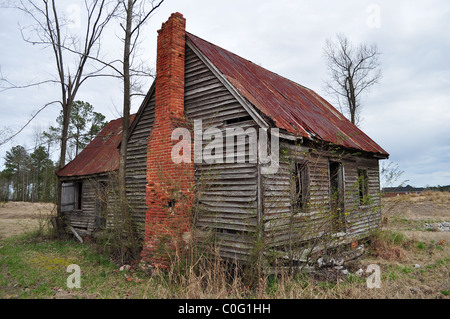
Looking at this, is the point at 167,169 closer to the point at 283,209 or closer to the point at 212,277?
the point at 212,277

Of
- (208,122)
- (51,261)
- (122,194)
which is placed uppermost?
(208,122)

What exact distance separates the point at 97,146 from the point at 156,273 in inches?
432

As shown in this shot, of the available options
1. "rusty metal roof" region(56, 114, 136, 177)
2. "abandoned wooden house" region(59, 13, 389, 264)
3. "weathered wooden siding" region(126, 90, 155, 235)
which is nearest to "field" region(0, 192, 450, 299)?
"abandoned wooden house" region(59, 13, 389, 264)

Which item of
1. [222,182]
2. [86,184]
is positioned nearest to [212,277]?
[222,182]

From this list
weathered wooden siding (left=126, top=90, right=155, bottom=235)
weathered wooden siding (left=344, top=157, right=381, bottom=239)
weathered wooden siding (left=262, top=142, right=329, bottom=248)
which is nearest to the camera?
weathered wooden siding (left=262, top=142, right=329, bottom=248)

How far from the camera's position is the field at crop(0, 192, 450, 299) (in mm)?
5586

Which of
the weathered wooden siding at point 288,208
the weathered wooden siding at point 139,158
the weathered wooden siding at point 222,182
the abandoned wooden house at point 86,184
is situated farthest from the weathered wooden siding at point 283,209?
the abandoned wooden house at point 86,184

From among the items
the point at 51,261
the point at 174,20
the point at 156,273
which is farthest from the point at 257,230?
the point at 51,261

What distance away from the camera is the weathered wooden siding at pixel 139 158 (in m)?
9.94

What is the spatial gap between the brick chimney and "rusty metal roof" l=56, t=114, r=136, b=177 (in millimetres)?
4389

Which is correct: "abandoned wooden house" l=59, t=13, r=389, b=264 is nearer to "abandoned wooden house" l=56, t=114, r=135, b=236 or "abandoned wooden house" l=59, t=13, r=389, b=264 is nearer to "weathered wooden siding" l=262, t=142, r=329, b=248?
"weathered wooden siding" l=262, t=142, r=329, b=248

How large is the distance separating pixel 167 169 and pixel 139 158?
255 centimetres
